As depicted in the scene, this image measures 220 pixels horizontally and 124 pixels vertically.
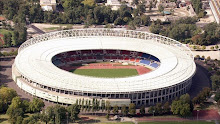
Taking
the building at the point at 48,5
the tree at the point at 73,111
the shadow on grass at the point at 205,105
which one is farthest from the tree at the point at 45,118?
the building at the point at 48,5

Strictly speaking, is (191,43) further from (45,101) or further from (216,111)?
(45,101)

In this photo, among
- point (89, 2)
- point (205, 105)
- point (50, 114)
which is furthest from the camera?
point (89, 2)

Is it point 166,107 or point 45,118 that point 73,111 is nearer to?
point 45,118

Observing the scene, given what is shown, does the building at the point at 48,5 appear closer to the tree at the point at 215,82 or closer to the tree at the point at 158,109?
the tree at the point at 215,82

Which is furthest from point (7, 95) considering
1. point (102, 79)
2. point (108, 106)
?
point (108, 106)

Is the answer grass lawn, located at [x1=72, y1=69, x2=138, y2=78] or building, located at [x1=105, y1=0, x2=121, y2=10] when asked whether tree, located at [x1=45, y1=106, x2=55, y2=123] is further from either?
building, located at [x1=105, y1=0, x2=121, y2=10]

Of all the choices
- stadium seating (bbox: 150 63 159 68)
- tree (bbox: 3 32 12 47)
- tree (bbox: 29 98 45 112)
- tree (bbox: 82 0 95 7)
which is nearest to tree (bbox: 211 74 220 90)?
stadium seating (bbox: 150 63 159 68)

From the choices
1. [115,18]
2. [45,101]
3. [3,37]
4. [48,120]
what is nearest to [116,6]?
[115,18]
